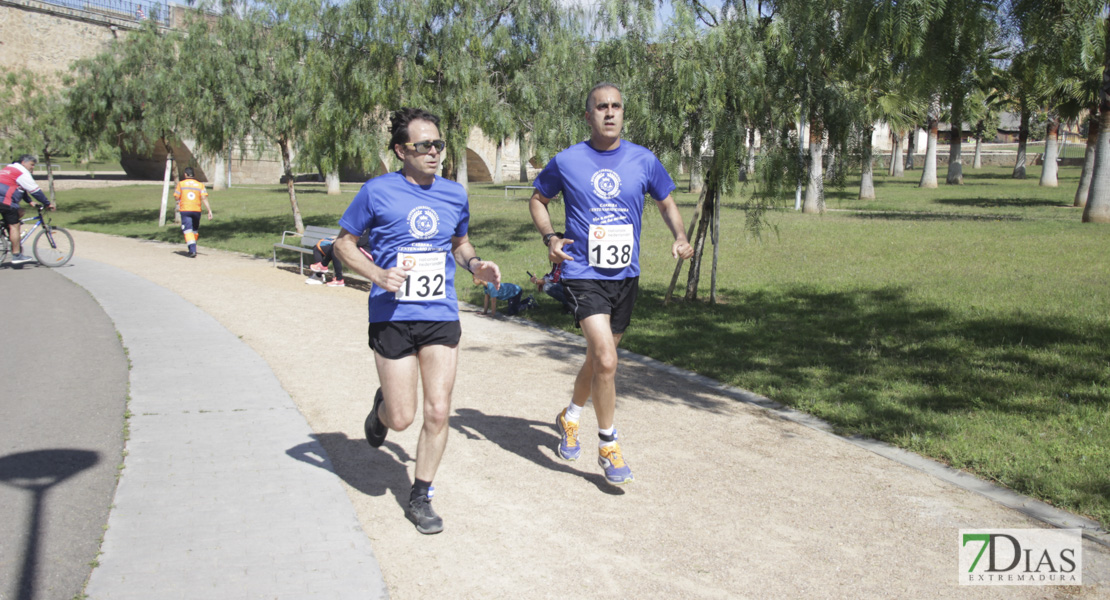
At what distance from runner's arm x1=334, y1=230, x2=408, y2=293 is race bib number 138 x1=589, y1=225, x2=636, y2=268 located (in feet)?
3.59

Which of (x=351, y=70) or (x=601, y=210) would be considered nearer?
(x=601, y=210)

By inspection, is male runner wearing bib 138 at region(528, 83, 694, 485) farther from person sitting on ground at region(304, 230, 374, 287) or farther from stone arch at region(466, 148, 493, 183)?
stone arch at region(466, 148, 493, 183)

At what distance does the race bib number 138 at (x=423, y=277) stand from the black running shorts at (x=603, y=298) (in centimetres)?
82

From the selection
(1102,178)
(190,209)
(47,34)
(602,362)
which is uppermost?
(47,34)

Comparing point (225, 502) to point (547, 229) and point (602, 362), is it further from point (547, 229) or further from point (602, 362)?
point (547, 229)

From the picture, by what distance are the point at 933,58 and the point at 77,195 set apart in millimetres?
39108

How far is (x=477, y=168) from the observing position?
61.2 meters

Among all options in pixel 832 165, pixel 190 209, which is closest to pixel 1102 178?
pixel 832 165

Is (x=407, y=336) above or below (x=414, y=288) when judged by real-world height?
below

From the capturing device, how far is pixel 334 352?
798 centimetres

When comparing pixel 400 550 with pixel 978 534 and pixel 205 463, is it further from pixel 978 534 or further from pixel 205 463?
pixel 978 534

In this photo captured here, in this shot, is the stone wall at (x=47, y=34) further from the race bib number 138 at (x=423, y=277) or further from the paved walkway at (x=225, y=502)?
the race bib number 138 at (x=423, y=277)

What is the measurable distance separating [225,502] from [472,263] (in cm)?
172

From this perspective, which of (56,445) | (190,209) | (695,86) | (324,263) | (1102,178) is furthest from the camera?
(1102,178)
